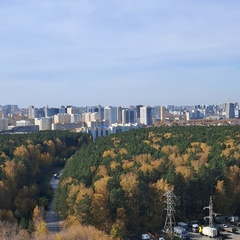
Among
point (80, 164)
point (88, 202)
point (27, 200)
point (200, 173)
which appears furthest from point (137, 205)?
point (80, 164)

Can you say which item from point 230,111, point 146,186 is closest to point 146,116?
point 230,111

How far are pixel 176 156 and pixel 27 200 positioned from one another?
814 cm

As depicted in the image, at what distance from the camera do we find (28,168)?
72.7 ft

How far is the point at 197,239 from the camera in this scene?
14117 mm

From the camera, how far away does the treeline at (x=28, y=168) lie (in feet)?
53.2

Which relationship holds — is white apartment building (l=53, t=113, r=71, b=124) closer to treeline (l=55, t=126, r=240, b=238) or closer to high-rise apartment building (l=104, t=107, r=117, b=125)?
Result: high-rise apartment building (l=104, t=107, r=117, b=125)

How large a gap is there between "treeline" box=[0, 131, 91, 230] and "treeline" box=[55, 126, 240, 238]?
1364 mm

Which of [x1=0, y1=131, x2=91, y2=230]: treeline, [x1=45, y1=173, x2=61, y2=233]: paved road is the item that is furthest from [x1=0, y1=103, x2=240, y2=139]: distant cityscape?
[x1=45, y1=173, x2=61, y2=233]: paved road

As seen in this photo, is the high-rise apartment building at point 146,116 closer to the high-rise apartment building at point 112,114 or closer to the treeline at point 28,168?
the high-rise apartment building at point 112,114

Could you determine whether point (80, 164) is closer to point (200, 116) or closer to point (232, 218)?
Answer: point (232, 218)

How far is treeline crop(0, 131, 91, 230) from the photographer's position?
53.2 feet

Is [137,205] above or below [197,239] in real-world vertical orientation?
above

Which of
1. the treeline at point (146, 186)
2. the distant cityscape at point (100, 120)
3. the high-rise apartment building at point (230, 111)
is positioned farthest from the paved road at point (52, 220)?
the high-rise apartment building at point (230, 111)

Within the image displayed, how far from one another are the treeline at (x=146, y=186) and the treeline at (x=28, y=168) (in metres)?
1.36
